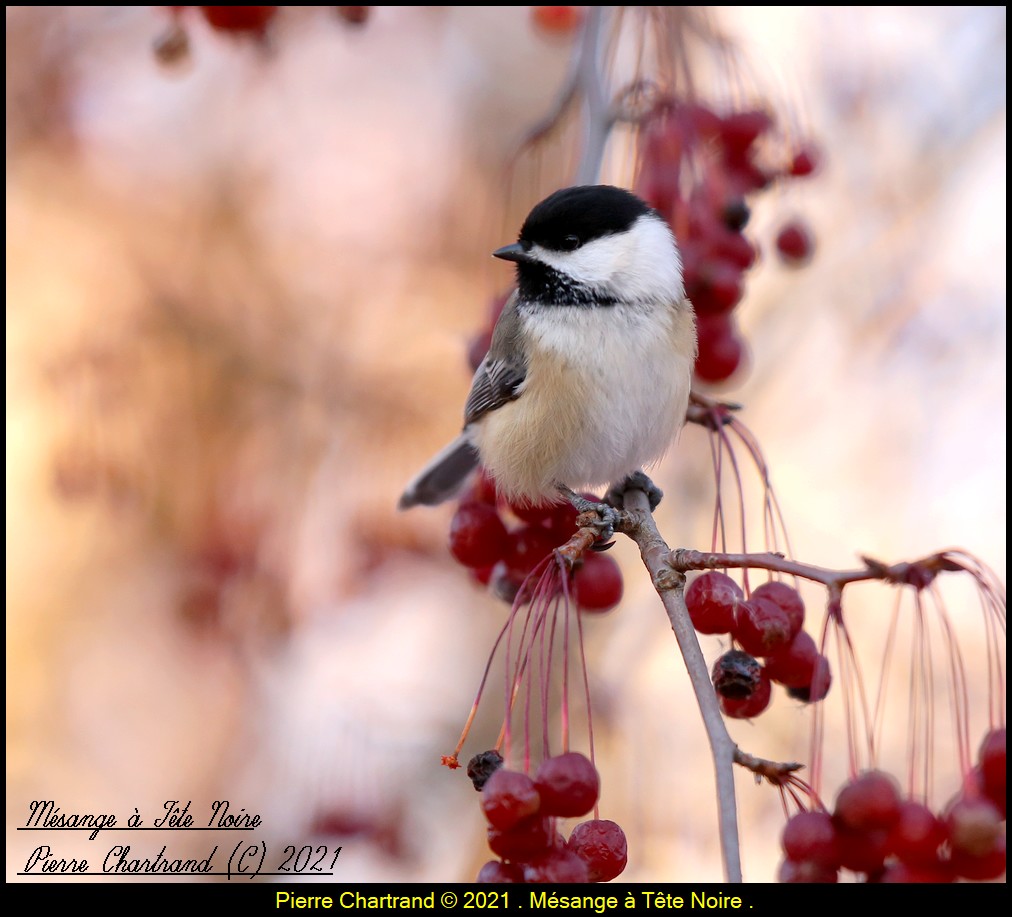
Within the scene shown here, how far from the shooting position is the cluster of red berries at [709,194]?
6.54ft

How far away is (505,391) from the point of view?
2.13 m

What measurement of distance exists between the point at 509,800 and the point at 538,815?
57 mm

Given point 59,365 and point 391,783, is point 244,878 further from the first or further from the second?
point 59,365

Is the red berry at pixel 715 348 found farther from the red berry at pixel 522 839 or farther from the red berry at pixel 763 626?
the red berry at pixel 522 839

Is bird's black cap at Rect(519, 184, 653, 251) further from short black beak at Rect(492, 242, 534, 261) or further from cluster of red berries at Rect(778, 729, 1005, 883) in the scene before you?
cluster of red berries at Rect(778, 729, 1005, 883)

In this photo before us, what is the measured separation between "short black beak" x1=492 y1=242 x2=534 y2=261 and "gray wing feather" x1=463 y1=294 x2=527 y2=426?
0.16 metres

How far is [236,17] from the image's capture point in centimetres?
216

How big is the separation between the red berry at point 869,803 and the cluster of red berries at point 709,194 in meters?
1.16

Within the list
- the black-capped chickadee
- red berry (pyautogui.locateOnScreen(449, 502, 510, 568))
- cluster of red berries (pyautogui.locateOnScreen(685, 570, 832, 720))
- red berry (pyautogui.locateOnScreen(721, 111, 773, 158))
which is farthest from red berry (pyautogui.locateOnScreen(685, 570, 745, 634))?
red berry (pyautogui.locateOnScreen(721, 111, 773, 158))

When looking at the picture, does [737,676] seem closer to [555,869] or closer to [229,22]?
[555,869]

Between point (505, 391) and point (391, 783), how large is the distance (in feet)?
4.10

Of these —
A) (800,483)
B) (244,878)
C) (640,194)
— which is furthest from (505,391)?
(800,483)

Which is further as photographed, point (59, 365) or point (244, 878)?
point (59, 365)

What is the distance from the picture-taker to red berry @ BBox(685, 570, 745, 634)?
134 cm
